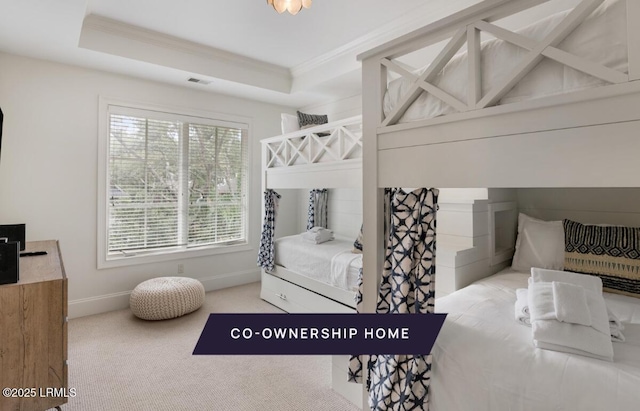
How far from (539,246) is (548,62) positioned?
1932 mm

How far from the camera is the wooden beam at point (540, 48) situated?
34.2 inches

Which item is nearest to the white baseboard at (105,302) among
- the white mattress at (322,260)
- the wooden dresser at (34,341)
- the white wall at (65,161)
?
the white wall at (65,161)

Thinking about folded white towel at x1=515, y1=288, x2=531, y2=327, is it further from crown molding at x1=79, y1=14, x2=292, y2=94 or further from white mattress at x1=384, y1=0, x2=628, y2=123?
crown molding at x1=79, y1=14, x2=292, y2=94

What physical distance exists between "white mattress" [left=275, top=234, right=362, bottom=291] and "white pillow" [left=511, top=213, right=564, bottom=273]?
126 cm

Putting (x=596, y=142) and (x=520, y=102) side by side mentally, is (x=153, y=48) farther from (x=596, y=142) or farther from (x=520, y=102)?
Result: (x=596, y=142)

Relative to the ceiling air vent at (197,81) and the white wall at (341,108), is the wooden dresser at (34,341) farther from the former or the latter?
the white wall at (341,108)

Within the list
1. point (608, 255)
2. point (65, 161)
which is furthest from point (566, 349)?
point (65, 161)

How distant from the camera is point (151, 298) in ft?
9.91

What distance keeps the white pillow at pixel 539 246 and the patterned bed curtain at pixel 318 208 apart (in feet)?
7.73

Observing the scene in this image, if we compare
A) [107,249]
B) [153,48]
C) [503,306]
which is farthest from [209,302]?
[503,306]

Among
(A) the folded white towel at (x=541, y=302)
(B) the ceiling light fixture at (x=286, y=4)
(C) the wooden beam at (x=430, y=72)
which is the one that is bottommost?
(A) the folded white towel at (x=541, y=302)

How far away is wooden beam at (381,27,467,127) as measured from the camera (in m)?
1.14

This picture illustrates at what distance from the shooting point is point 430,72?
122cm

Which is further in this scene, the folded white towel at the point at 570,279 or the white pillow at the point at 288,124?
the white pillow at the point at 288,124
